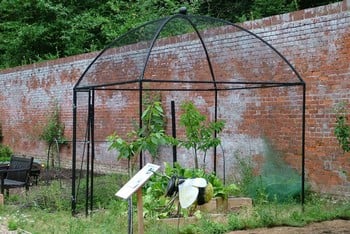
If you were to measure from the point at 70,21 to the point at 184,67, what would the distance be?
431 inches

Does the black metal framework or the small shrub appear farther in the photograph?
the black metal framework

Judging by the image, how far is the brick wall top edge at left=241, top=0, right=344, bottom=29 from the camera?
844 centimetres

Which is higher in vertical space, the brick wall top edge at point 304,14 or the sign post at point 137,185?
the brick wall top edge at point 304,14

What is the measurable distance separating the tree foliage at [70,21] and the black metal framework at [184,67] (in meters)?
6.83

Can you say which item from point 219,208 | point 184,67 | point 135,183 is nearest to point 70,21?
point 184,67

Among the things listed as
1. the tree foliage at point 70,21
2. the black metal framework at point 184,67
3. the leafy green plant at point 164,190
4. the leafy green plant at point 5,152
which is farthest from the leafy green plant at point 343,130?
the leafy green plant at point 5,152

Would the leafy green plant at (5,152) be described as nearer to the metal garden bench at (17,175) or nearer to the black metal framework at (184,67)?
the metal garden bench at (17,175)

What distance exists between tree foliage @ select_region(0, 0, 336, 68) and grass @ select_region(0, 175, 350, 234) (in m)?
10.0

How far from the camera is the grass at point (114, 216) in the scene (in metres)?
6.70

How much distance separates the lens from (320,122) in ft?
28.9

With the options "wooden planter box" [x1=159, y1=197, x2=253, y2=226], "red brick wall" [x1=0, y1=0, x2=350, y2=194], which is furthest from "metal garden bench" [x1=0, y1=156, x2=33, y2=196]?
"wooden planter box" [x1=159, y1=197, x2=253, y2=226]

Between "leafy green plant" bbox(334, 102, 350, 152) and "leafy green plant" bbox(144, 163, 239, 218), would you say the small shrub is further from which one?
"leafy green plant" bbox(334, 102, 350, 152)

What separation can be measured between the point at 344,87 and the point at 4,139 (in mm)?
13576

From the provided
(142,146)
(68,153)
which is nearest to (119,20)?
(68,153)
